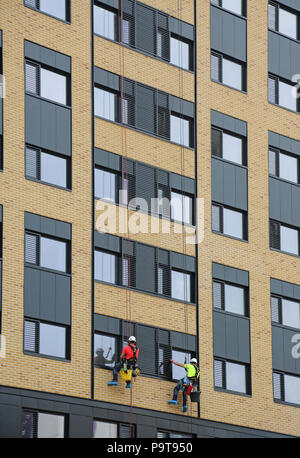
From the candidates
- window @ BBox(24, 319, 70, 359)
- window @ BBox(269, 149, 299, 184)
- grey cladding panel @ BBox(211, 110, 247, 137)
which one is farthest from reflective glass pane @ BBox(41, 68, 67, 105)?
window @ BBox(269, 149, 299, 184)

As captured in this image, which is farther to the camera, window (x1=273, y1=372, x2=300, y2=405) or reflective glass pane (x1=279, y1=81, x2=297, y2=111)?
reflective glass pane (x1=279, y1=81, x2=297, y2=111)

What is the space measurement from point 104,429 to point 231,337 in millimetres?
7323

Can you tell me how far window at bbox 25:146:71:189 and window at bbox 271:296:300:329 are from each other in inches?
424

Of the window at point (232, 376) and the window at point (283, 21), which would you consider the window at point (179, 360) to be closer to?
the window at point (232, 376)

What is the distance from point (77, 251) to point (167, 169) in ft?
19.1

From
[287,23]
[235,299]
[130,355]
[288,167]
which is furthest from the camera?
[287,23]

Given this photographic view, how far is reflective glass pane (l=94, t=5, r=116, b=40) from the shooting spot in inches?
1972

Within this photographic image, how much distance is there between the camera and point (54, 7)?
48906 mm

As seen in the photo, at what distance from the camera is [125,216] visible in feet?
161

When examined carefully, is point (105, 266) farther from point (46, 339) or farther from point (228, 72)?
point (228, 72)

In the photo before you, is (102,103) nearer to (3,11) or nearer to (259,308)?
(3,11)

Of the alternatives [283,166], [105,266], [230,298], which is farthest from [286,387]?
[105,266]

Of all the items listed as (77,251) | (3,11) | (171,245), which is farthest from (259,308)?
(3,11)

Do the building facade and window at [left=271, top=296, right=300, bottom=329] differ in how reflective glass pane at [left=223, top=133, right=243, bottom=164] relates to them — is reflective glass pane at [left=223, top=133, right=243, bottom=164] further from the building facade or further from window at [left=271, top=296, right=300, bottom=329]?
window at [left=271, top=296, right=300, bottom=329]
